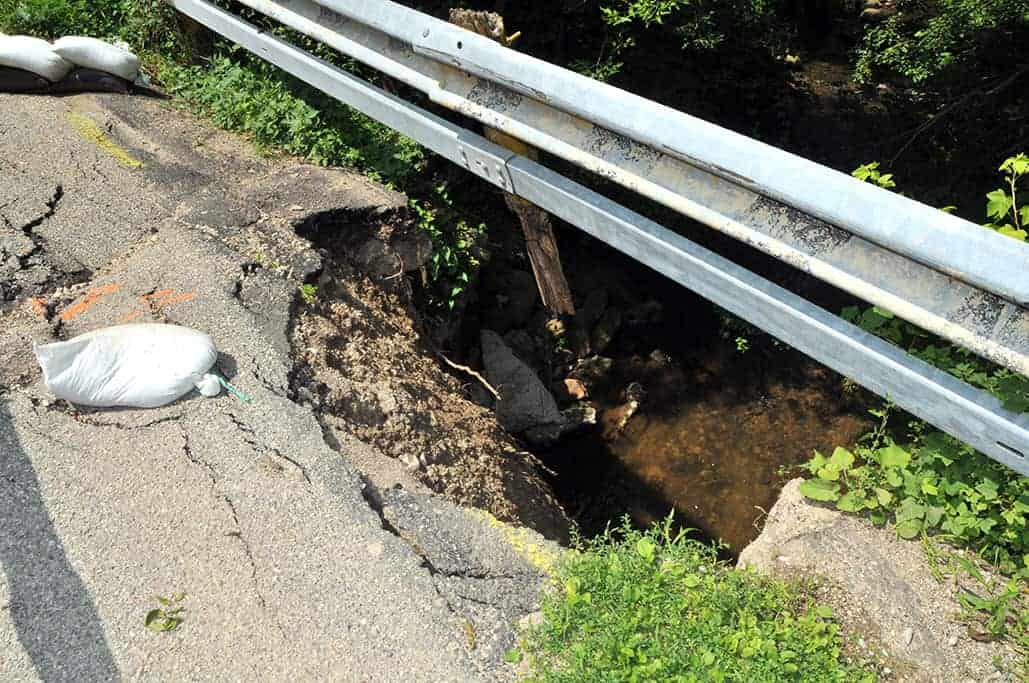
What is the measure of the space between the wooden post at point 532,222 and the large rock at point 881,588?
2.29 metres

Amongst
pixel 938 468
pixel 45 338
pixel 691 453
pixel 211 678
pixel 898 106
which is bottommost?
pixel 691 453

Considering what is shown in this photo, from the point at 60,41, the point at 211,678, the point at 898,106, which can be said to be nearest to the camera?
the point at 211,678

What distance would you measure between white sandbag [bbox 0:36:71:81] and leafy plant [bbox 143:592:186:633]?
4.02m

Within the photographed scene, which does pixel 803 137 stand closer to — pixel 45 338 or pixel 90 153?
pixel 90 153

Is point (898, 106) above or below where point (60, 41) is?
above

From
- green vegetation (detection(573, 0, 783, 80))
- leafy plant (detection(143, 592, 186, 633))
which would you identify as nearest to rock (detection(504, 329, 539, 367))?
green vegetation (detection(573, 0, 783, 80))

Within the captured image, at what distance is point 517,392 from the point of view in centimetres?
598

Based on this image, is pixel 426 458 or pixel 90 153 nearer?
pixel 426 458

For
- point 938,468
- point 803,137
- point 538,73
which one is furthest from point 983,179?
point 538,73

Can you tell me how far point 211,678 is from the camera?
242 cm

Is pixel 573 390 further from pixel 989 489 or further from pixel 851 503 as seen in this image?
pixel 989 489

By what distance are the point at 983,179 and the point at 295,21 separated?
4999mm

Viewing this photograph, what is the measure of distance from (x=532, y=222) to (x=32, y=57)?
332cm

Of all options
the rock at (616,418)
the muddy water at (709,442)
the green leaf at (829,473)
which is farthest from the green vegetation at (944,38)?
the green leaf at (829,473)
